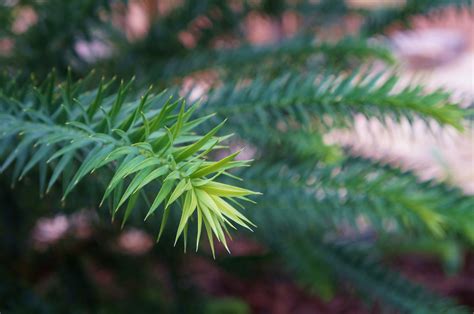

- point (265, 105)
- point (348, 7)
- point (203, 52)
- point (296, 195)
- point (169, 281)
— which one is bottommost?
point (169, 281)

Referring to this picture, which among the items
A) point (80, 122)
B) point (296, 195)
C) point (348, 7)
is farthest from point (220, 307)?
point (80, 122)

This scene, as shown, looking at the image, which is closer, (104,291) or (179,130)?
(179,130)

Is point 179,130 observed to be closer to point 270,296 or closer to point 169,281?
point 169,281

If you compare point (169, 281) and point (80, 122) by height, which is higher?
point (80, 122)

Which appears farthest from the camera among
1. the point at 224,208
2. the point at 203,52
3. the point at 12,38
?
the point at 203,52

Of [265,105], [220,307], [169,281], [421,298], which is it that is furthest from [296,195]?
[220,307]

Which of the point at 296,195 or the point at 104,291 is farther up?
the point at 296,195

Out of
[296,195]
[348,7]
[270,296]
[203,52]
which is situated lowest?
[270,296]

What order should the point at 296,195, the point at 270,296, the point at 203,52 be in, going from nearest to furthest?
1. the point at 296,195
2. the point at 203,52
3. the point at 270,296

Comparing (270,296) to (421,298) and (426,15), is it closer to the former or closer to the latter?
(421,298)
